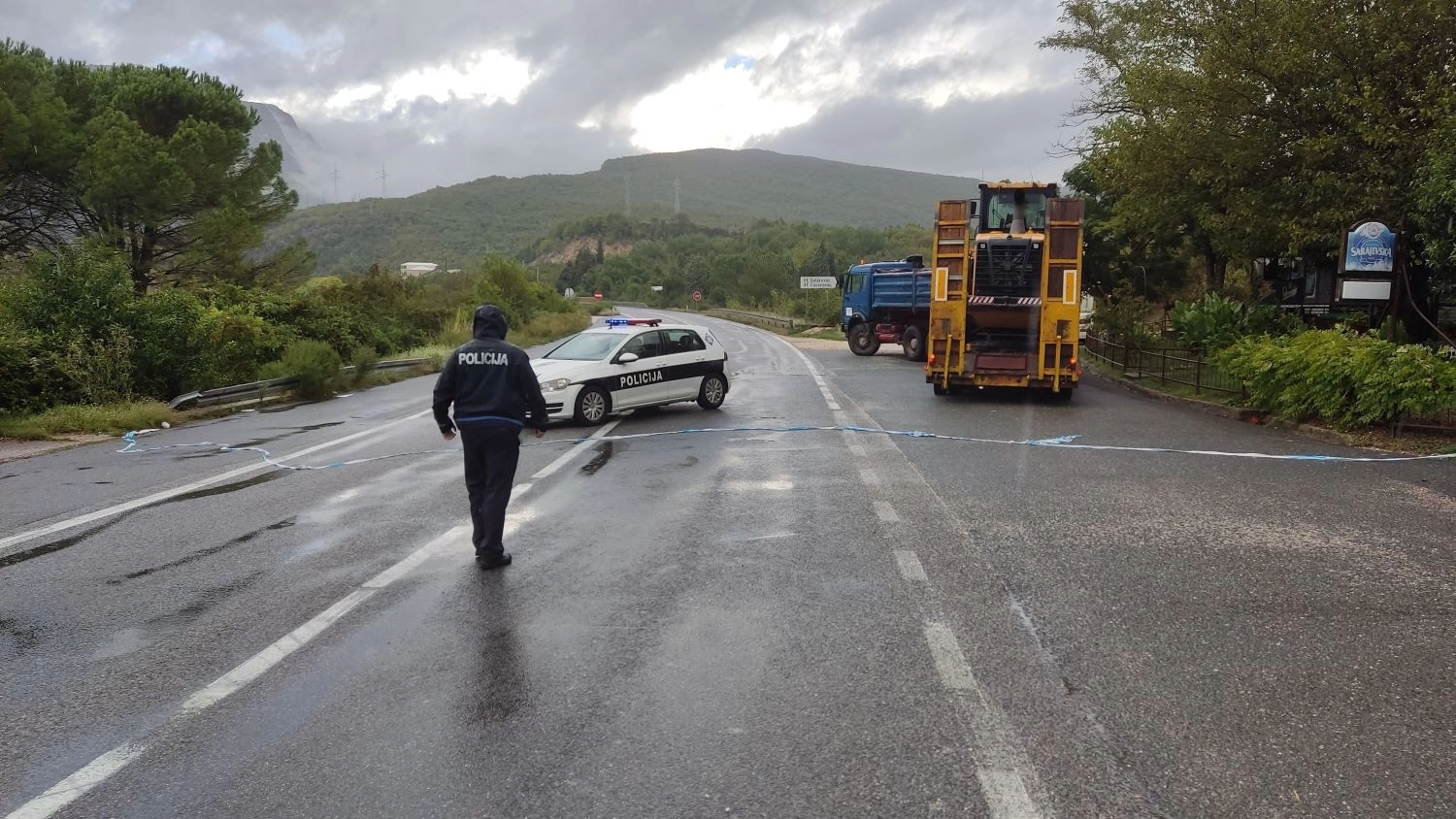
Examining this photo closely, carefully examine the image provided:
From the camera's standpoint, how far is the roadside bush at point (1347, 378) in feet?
37.8

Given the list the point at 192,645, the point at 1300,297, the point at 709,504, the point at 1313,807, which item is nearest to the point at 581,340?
the point at 709,504

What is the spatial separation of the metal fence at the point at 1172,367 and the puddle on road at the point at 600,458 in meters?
10.1

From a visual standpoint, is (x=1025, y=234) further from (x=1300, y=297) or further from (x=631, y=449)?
(x=1300, y=297)

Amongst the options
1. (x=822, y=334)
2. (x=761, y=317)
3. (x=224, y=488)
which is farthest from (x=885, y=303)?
(x=761, y=317)

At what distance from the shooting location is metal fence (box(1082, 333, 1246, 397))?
16348 millimetres

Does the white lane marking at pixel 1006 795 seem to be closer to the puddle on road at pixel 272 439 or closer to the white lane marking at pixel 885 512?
the white lane marking at pixel 885 512

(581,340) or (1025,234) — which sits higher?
(1025,234)

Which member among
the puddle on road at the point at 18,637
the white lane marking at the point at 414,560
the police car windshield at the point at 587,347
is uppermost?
the police car windshield at the point at 587,347

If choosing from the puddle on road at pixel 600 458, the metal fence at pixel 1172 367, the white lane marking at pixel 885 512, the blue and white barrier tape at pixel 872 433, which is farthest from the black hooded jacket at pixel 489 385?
the metal fence at pixel 1172 367

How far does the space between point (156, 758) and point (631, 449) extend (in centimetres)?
795

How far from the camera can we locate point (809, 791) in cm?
337

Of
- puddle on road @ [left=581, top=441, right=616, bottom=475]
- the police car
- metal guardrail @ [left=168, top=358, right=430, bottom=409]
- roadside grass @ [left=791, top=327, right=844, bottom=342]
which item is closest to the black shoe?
puddle on road @ [left=581, top=441, right=616, bottom=475]

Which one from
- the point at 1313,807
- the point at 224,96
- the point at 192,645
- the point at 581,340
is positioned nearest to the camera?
the point at 1313,807

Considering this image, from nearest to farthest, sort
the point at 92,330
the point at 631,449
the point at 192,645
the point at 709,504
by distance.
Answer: the point at 192,645 → the point at 709,504 → the point at 631,449 → the point at 92,330
